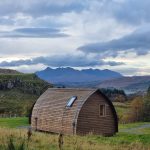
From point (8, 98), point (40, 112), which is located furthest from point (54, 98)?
point (8, 98)

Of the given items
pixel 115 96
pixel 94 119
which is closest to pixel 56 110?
pixel 94 119

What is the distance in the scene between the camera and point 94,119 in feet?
154

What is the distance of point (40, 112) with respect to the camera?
166 ft

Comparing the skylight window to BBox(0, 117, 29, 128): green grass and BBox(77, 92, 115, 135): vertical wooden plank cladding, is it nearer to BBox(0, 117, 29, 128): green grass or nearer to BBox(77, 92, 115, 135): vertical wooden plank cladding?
BBox(77, 92, 115, 135): vertical wooden plank cladding

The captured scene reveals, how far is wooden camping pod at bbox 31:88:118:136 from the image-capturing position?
45.5m

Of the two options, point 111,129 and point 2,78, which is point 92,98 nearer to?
point 111,129

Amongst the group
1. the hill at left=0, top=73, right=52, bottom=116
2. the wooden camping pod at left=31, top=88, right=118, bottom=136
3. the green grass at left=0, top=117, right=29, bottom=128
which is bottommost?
the green grass at left=0, top=117, right=29, bottom=128

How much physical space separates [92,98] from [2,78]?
481ft

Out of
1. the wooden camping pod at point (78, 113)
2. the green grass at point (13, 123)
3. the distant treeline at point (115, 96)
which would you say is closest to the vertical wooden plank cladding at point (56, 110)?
the wooden camping pod at point (78, 113)

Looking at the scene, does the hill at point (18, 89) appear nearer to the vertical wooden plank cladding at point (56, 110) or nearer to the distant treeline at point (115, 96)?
the distant treeline at point (115, 96)

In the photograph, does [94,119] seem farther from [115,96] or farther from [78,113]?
[115,96]

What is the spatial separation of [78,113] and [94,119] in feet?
8.64

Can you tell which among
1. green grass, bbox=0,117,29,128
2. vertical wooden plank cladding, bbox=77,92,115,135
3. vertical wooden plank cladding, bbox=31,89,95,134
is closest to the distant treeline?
green grass, bbox=0,117,29,128

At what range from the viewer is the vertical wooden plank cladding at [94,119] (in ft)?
150
